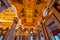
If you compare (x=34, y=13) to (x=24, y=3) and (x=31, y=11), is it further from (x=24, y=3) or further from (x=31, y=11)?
(x=24, y=3)

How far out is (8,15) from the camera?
9969 mm

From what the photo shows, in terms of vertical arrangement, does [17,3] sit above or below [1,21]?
above

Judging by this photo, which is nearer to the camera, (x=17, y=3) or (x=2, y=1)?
(x=2, y=1)

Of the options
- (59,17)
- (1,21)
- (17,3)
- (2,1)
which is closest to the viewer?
(59,17)

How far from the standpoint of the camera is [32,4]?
412 inches

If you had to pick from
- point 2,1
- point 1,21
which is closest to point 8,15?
point 1,21

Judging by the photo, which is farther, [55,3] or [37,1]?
[37,1]

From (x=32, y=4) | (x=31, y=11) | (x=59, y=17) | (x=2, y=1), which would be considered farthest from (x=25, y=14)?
(x=59, y=17)

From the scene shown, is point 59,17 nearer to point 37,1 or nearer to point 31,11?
point 37,1

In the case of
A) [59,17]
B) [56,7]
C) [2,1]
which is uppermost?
[2,1]

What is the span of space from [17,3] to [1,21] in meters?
2.30

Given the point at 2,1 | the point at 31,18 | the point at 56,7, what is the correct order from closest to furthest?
the point at 56,7, the point at 2,1, the point at 31,18

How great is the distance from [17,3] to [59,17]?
25.3 feet

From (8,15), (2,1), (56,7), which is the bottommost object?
(56,7)
